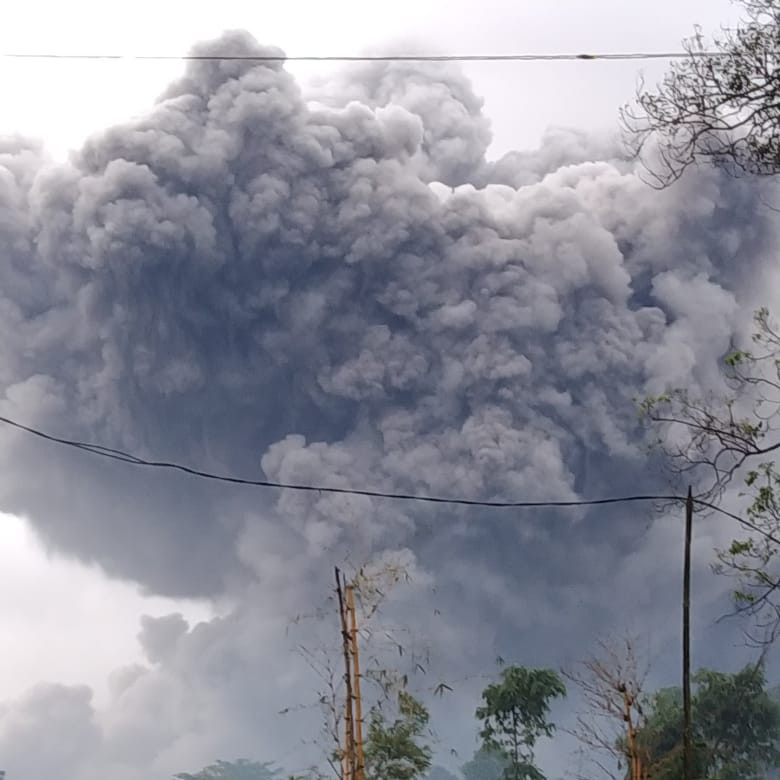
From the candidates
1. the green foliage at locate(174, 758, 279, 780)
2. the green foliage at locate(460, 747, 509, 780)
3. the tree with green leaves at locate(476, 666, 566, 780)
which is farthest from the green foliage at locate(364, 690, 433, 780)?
the green foliage at locate(174, 758, 279, 780)

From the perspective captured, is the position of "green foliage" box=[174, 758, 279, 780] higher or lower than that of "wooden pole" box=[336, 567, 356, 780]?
higher

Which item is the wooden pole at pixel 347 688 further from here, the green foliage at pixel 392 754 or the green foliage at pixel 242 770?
the green foliage at pixel 242 770

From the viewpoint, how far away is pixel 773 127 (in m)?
7.11

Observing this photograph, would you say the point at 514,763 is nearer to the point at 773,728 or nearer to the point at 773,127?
the point at 773,728

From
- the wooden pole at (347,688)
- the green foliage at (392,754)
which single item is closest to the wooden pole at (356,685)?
the wooden pole at (347,688)

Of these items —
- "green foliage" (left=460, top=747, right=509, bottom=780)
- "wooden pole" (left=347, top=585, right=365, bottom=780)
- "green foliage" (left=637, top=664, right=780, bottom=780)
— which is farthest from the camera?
"green foliage" (left=460, top=747, right=509, bottom=780)

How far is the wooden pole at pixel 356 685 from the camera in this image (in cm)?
1444

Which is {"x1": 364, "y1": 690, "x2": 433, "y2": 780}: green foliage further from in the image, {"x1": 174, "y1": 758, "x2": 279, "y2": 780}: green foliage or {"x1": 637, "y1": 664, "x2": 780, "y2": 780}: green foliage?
{"x1": 174, "y1": 758, "x2": 279, "y2": 780}: green foliage

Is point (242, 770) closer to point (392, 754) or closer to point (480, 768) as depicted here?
point (480, 768)

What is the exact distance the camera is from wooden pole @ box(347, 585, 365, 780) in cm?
1444

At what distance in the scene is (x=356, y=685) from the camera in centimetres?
1493

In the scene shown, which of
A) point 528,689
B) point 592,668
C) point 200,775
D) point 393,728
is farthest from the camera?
point 200,775

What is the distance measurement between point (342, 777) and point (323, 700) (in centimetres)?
150

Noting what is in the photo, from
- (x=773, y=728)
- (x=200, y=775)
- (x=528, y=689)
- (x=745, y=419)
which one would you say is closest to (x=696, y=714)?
(x=773, y=728)
